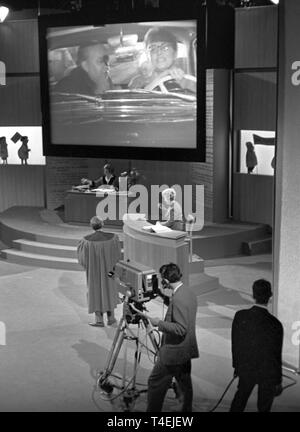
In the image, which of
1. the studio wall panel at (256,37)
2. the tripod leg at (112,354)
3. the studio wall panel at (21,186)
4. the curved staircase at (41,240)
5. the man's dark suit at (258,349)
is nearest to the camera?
the man's dark suit at (258,349)

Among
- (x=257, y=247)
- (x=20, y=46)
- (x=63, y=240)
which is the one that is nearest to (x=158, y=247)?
(x=63, y=240)

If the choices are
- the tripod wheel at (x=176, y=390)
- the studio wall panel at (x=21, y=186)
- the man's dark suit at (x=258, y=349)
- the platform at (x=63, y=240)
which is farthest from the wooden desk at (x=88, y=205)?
the man's dark suit at (x=258, y=349)

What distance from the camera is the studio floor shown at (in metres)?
6.43

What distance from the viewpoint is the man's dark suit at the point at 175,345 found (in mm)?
5531

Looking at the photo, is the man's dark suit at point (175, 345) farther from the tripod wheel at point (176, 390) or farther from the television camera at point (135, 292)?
Answer: the tripod wheel at point (176, 390)

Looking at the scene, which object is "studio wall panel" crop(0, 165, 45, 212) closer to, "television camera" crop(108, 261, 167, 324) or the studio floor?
the studio floor

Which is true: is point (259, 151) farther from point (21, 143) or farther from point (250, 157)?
point (21, 143)

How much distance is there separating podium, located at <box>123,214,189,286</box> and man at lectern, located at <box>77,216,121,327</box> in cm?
76

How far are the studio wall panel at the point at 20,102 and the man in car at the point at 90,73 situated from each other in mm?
964

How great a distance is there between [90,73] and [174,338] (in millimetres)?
8643

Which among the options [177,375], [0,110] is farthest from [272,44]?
[177,375]

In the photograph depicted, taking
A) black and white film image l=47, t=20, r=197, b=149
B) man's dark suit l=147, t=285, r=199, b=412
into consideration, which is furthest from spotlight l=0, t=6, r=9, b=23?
man's dark suit l=147, t=285, r=199, b=412

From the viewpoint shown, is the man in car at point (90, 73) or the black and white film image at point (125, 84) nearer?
the black and white film image at point (125, 84)

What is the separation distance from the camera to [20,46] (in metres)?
14.1
